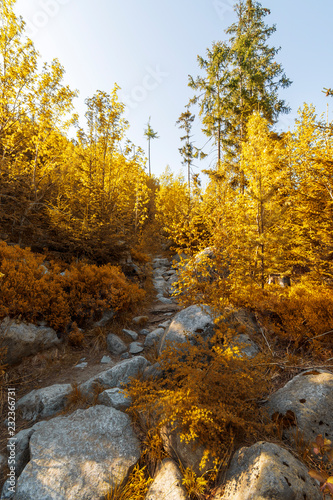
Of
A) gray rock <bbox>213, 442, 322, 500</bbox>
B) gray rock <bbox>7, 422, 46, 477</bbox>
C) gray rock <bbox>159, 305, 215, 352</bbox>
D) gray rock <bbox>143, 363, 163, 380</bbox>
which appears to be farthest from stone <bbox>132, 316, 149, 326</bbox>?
gray rock <bbox>213, 442, 322, 500</bbox>

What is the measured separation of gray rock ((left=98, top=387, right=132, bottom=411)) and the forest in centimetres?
41

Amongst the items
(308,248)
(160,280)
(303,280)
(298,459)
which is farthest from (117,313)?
(308,248)

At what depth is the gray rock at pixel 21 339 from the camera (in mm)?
3803

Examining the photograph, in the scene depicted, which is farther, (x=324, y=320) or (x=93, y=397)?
(x=324, y=320)

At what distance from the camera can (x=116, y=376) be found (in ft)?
11.9

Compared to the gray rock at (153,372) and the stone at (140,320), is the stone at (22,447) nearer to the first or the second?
the gray rock at (153,372)

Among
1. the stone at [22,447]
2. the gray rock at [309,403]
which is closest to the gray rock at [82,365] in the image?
the stone at [22,447]

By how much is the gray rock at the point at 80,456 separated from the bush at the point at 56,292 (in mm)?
2096

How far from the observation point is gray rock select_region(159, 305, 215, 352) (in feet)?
12.6

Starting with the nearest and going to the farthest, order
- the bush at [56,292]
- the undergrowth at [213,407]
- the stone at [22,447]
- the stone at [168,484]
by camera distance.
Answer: the stone at [168,484] → the undergrowth at [213,407] → the stone at [22,447] → the bush at [56,292]

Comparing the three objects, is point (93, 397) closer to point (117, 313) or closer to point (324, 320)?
point (117, 313)

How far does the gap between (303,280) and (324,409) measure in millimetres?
4639

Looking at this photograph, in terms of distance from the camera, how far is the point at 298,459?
2141 mm

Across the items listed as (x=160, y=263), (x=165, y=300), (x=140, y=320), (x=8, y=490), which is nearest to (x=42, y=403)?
(x=8, y=490)
